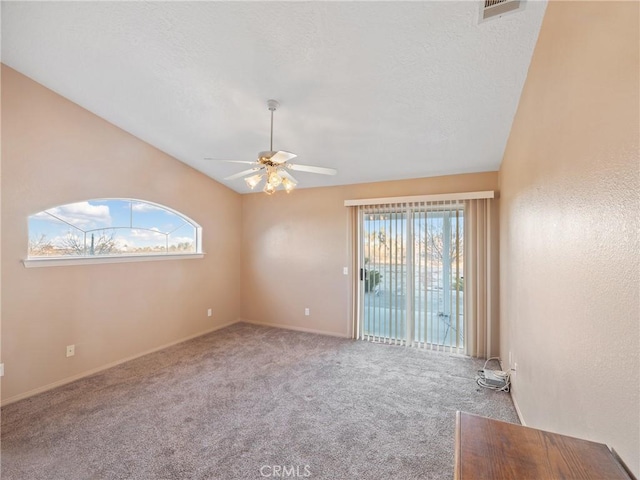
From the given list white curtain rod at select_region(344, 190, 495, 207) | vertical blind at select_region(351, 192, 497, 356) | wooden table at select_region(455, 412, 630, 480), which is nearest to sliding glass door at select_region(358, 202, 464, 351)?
vertical blind at select_region(351, 192, 497, 356)

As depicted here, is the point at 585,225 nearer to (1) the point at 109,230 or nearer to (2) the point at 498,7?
(2) the point at 498,7

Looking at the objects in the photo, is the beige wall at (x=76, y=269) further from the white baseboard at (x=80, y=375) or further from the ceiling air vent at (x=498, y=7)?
the ceiling air vent at (x=498, y=7)

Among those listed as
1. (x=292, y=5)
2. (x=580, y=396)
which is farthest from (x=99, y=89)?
(x=580, y=396)

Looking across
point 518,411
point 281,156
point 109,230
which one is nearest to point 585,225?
point 281,156

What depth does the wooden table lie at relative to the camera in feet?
2.42

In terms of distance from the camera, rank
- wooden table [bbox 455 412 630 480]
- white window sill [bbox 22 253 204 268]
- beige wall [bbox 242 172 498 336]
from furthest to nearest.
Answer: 1. beige wall [bbox 242 172 498 336]
2. white window sill [bbox 22 253 204 268]
3. wooden table [bbox 455 412 630 480]

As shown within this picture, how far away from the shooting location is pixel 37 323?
283 cm

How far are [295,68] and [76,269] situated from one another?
3152mm

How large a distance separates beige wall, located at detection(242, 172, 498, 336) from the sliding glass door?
0.31m

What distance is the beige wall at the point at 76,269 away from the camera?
2674 millimetres

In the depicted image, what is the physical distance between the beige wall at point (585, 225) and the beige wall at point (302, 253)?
2.46 metres

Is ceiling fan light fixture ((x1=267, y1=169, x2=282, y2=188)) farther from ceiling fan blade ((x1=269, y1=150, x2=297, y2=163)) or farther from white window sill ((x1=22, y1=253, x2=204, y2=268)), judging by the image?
white window sill ((x1=22, y1=253, x2=204, y2=268))

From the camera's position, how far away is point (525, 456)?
805 mm

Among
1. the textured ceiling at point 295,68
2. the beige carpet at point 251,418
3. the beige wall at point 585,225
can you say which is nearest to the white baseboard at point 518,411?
the beige carpet at point 251,418
